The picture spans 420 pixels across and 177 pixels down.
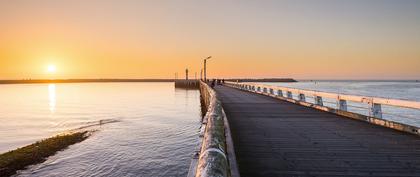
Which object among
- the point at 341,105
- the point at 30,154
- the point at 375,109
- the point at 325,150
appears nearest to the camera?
the point at 325,150

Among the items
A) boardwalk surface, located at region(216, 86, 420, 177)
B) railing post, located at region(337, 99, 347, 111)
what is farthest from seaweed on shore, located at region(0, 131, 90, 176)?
railing post, located at region(337, 99, 347, 111)

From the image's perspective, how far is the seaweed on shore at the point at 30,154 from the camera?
13523mm

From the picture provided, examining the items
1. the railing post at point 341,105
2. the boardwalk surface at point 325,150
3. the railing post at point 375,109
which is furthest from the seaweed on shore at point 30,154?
the railing post at point 375,109

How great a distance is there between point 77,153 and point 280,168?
13254mm

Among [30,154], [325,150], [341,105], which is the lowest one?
[30,154]

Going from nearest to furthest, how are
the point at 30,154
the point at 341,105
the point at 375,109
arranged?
the point at 375,109, the point at 341,105, the point at 30,154

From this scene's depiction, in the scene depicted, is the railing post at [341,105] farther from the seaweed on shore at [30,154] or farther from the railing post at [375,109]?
the seaweed on shore at [30,154]

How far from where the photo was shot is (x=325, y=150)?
6895 millimetres

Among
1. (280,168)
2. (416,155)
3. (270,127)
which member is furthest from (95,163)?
(416,155)

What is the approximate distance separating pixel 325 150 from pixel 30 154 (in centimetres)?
1348

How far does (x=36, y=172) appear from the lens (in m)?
13.0

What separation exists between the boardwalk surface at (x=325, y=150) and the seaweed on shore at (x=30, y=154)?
9102 millimetres

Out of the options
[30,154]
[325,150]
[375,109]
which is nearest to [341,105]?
[375,109]

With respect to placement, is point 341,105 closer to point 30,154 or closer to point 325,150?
point 325,150
